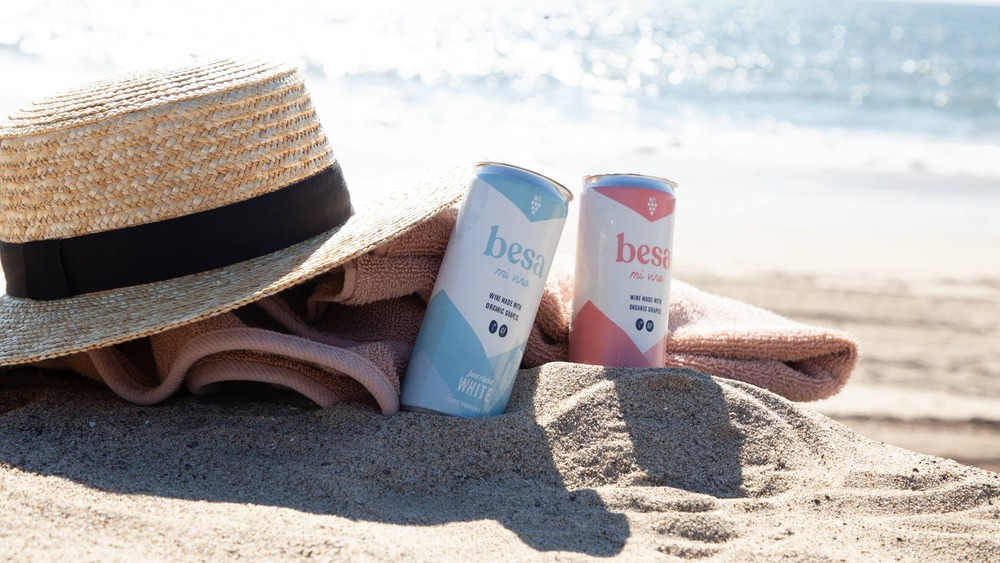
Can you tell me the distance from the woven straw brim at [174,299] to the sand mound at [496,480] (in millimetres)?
177

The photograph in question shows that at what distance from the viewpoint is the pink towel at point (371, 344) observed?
196 cm

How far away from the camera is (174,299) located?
74.1 inches

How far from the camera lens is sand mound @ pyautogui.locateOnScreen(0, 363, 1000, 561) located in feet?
5.06

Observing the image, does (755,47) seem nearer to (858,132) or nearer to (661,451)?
(858,132)

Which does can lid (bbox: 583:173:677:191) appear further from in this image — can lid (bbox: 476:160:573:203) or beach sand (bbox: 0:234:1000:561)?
beach sand (bbox: 0:234:1000:561)

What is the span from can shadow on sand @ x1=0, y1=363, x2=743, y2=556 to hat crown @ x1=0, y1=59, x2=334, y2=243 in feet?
1.37

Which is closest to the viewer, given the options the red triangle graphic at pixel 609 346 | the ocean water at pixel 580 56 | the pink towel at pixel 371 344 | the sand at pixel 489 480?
the sand at pixel 489 480

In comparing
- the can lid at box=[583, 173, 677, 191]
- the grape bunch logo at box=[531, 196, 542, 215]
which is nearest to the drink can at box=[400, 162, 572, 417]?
the grape bunch logo at box=[531, 196, 542, 215]

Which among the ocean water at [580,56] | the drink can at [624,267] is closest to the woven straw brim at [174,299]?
the drink can at [624,267]

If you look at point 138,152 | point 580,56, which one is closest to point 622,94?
point 580,56

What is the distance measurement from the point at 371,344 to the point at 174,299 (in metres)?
0.40

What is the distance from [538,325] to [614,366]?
255 millimetres

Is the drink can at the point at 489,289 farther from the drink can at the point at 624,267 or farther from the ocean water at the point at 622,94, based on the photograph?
the ocean water at the point at 622,94

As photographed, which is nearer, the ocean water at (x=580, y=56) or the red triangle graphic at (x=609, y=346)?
the red triangle graphic at (x=609, y=346)
